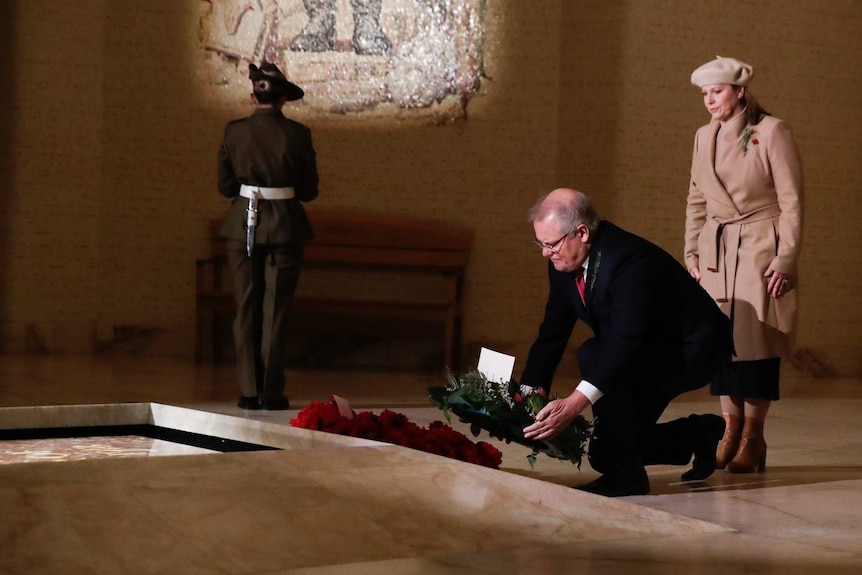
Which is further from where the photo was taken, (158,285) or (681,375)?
(158,285)

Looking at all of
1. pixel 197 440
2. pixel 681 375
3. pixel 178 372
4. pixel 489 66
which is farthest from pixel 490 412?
pixel 489 66

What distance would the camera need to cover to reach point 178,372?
8.51 metres

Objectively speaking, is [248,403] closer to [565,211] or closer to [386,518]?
[565,211]

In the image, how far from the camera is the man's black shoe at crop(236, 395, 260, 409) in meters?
6.62

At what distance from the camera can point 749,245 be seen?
5066 millimetres

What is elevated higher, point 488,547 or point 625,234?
point 625,234

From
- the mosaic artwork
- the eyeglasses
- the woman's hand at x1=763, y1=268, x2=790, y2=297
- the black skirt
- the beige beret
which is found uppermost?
the mosaic artwork

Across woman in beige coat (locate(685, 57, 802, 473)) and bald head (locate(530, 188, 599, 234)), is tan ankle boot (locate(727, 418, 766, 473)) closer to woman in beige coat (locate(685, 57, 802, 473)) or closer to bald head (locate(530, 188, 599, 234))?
woman in beige coat (locate(685, 57, 802, 473))

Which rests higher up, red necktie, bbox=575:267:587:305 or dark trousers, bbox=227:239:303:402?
red necktie, bbox=575:267:587:305

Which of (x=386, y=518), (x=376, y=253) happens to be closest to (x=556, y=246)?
(x=386, y=518)

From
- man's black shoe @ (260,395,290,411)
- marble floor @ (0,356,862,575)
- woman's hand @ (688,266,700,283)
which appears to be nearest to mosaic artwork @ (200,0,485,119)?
man's black shoe @ (260,395,290,411)

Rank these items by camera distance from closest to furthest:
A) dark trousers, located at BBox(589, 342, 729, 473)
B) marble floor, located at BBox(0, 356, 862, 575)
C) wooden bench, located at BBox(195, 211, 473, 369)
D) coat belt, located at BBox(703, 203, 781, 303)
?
marble floor, located at BBox(0, 356, 862, 575), dark trousers, located at BBox(589, 342, 729, 473), coat belt, located at BBox(703, 203, 781, 303), wooden bench, located at BBox(195, 211, 473, 369)

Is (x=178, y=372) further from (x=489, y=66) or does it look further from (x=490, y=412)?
(x=490, y=412)

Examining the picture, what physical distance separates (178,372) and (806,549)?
18.7ft
